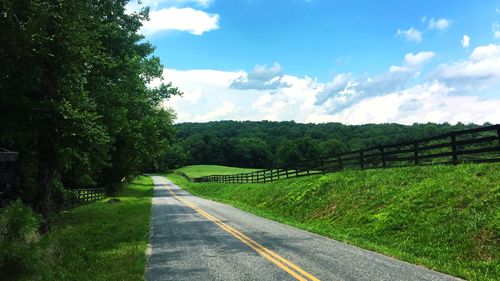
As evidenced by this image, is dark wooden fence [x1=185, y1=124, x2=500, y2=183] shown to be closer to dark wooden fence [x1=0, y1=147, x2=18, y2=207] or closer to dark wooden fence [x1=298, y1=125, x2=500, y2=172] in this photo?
dark wooden fence [x1=298, y1=125, x2=500, y2=172]

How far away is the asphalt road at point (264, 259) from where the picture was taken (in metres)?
8.77

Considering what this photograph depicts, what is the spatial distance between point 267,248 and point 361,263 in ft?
9.60

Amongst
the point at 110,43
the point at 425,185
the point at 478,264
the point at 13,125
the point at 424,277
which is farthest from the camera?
the point at 110,43

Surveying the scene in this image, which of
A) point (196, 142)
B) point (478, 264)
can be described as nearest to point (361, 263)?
point (478, 264)

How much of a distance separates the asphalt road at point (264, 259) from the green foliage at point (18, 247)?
9.98 feet

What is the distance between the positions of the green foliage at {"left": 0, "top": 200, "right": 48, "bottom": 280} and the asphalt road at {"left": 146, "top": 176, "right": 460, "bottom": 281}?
3041 mm

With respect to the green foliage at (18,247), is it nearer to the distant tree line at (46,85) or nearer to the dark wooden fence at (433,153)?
the distant tree line at (46,85)

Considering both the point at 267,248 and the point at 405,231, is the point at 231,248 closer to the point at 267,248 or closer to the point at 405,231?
the point at 267,248

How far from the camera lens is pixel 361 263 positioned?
970cm

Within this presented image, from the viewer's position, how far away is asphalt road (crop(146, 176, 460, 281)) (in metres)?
8.77

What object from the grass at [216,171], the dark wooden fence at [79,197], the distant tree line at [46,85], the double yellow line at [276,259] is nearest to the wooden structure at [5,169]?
the distant tree line at [46,85]

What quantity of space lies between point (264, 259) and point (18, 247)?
576 cm

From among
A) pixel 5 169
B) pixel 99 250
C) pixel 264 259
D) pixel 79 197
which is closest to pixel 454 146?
pixel 264 259

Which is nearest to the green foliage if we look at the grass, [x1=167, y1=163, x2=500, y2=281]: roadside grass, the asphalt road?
the asphalt road
